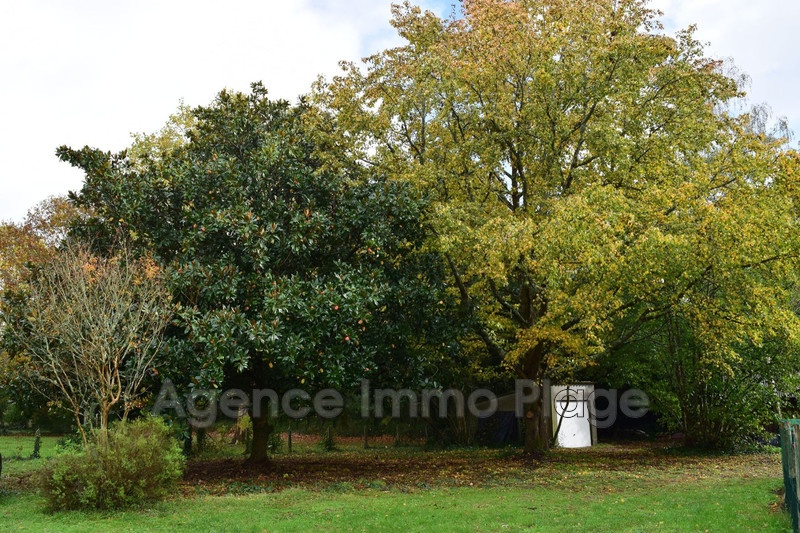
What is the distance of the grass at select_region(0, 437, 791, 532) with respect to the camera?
946 cm

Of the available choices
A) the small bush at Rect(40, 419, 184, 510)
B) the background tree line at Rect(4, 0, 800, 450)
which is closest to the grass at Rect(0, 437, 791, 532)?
the small bush at Rect(40, 419, 184, 510)

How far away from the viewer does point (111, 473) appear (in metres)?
10.8

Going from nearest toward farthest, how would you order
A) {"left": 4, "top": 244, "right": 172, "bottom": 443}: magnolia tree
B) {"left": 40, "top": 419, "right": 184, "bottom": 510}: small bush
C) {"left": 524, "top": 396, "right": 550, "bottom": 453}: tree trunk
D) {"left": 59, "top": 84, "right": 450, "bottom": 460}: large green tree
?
{"left": 40, "top": 419, "right": 184, "bottom": 510}: small bush → {"left": 4, "top": 244, "right": 172, "bottom": 443}: magnolia tree → {"left": 59, "top": 84, "right": 450, "bottom": 460}: large green tree → {"left": 524, "top": 396, "right": 550, "bottom": 453}: tree trunk

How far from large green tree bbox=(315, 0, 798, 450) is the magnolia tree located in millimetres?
5683

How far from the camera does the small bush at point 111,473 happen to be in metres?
10.7

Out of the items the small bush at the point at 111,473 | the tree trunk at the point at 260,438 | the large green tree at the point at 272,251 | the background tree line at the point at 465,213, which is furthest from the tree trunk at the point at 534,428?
the small bush at the point at 111,473

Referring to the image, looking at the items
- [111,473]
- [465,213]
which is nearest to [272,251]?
[465,213]

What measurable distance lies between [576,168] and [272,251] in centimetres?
800

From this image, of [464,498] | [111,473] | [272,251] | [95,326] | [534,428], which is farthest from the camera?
[534,428]

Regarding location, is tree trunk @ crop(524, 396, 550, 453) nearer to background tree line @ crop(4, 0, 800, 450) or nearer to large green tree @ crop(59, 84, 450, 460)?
background tree line @ crop(4, 0, 800, 450)

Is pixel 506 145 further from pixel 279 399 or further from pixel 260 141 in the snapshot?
pixel 279 399

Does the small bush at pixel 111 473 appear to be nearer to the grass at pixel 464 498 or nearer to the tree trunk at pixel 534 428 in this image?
the grass at pixel 464 498

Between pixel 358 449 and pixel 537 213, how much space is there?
1357 cm

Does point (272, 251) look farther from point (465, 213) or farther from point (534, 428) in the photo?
point (534, 428)
